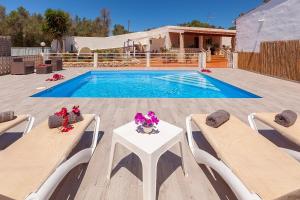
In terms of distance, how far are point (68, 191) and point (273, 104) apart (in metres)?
5.93

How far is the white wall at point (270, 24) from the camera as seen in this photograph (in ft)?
42.8

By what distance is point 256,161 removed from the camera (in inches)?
95.6

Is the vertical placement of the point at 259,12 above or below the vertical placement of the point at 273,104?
above

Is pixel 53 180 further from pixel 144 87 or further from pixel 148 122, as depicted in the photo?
pixel 144 87

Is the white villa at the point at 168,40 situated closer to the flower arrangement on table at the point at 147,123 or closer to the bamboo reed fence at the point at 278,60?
the bamboo reed fence at the point at 278,60

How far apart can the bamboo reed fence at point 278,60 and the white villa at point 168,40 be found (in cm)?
944

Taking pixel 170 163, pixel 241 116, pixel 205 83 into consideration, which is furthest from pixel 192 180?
pixel 205 83

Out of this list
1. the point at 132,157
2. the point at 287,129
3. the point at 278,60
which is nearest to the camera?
the point at 287,129

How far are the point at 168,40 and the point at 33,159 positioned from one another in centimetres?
2429

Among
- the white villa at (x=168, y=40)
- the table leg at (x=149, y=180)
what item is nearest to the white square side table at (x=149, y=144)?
the table leg at (x=149, y=180)

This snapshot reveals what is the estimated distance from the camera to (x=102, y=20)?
65.1 m

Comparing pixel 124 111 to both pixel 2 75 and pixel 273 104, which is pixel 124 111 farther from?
pixel 2 75

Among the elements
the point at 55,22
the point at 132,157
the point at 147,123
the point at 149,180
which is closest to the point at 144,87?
the point at 132,157

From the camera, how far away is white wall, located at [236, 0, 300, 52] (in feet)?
42.8
